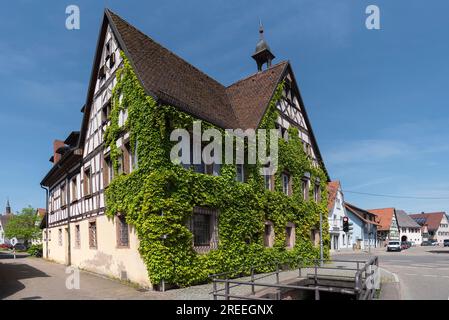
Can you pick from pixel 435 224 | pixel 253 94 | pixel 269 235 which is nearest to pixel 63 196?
pixel 253 94

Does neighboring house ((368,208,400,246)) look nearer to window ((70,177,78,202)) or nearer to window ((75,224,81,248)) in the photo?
window ((70,177,78,202))

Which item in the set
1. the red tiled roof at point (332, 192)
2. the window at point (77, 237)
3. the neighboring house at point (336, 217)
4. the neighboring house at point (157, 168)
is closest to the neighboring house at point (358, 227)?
the neighboring house at point (336, 217)

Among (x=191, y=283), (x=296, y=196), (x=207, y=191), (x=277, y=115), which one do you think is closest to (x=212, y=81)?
(x=277, y=115)

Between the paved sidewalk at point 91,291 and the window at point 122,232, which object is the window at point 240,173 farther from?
the window at point 122,232

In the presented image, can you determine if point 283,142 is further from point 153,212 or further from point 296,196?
point 153,212

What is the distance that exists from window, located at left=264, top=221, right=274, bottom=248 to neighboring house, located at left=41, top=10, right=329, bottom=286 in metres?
0.05

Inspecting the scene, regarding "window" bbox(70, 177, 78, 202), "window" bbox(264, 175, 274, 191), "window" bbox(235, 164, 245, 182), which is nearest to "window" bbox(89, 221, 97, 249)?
"window" bbox(70, 177, 78, 202)

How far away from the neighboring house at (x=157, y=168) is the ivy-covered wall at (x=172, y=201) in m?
0.08

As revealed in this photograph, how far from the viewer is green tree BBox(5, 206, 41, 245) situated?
53.0m

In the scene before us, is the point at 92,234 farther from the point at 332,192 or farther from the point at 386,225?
the point at 386,225

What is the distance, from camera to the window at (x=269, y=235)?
1834 cm

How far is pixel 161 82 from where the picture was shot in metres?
15.1

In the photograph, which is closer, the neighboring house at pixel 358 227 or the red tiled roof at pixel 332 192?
the red tiled roof at pixel 332 192

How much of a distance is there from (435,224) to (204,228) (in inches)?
4238
